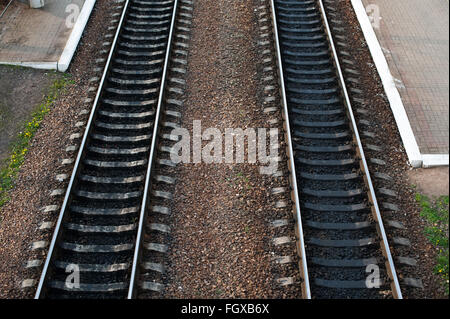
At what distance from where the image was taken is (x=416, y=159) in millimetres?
8234

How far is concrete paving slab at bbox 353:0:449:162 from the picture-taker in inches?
333

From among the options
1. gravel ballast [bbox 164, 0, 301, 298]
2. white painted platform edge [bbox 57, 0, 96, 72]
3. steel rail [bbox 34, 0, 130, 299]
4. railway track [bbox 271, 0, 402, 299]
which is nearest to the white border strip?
white painted platform edge [bbox 57, 0, 96, 72]

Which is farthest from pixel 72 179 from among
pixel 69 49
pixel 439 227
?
pixel 439 227

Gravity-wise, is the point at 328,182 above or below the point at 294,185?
below

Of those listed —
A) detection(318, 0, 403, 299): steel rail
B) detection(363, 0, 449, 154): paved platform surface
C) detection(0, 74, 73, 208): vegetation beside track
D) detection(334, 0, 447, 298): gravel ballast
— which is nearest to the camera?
detection(318, 0, 403, 299): steel rail

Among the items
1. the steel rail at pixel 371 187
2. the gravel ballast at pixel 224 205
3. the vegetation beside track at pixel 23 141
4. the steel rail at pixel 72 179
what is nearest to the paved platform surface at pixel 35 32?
the vegetation beside track at pixel 23 141

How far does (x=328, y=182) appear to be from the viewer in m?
7.79

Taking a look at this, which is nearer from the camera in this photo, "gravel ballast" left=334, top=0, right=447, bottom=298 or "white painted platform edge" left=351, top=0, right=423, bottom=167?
"gravel ballast" left=334, top=0, right=447, bottom=298

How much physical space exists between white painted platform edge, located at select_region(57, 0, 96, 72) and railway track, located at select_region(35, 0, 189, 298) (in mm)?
1056

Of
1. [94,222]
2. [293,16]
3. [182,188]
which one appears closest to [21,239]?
[94,222]

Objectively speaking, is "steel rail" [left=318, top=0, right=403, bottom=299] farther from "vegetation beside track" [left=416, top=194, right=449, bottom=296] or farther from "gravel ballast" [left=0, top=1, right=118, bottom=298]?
"gravel ballast" [left=0, top=1, right=118, bottom=298]

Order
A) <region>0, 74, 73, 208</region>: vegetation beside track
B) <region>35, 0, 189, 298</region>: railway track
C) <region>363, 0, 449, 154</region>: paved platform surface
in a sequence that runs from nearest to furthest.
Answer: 1. <region>35, 0, 189, 298</region>: railway track
2. <region>0, 74, 73, 208</region>: vegetation beside track
3. <region>363, 0, 449, 154</region>: paved platform surface

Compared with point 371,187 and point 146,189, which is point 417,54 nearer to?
point 371,187

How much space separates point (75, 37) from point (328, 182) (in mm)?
6846
